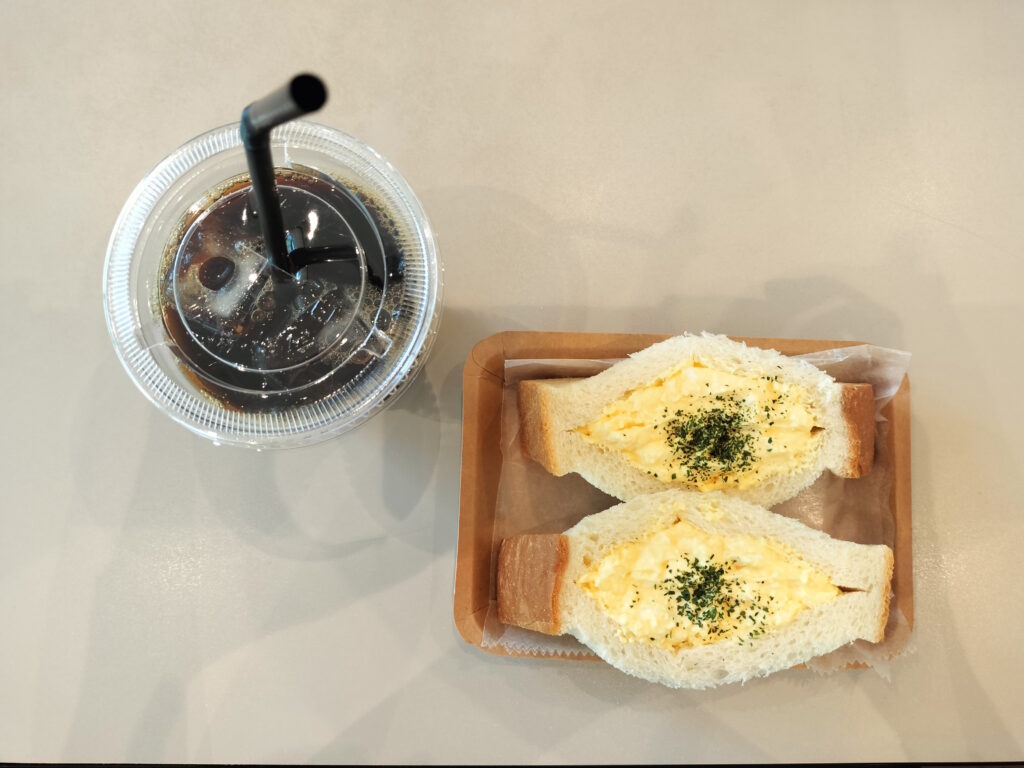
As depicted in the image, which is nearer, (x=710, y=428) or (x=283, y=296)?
(x=283, y=296)

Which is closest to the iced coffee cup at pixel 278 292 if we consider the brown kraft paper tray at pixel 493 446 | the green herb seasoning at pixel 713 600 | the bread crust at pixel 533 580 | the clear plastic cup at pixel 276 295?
the clear plastic cup at pixel 276 295

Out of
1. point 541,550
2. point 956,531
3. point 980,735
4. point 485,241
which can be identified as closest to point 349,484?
point 541,550

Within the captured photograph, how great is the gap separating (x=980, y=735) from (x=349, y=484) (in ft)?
3.60

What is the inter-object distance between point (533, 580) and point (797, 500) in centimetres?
46

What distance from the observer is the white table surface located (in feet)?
4.07

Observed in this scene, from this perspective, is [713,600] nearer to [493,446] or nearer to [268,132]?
[493,446]

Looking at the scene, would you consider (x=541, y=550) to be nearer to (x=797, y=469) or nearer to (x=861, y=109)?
(x=797, y=469)

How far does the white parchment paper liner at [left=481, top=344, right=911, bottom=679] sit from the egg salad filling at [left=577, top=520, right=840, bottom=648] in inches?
5.6

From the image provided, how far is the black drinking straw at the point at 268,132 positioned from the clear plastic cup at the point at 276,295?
0.21 feet

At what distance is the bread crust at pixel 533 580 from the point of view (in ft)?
3.63

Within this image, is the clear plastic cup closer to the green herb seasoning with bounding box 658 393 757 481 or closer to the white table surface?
the white table surface

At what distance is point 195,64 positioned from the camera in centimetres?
129

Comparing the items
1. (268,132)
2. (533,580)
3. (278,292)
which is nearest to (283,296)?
(278,292)

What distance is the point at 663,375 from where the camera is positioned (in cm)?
113
